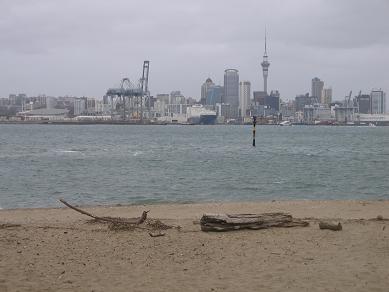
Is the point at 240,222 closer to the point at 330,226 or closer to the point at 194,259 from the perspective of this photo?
the point at 330,226

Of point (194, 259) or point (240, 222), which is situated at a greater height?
point (240, 222)

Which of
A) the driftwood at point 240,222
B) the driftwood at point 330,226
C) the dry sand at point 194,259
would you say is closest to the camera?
the dry sand at point 194,259

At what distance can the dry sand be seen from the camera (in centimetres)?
721

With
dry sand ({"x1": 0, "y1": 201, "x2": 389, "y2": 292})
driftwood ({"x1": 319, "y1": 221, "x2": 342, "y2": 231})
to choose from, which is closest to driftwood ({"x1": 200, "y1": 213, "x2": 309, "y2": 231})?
dry sand ({"x1": 0, "y1": 201, "x2": 389, "y2": 292})

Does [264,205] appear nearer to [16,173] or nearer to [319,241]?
[319,241]

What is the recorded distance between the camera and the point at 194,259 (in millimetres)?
8570

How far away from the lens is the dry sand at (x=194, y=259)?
7211mm

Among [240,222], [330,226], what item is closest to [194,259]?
[240,222]

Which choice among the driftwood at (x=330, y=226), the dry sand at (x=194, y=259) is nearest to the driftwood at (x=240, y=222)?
the dry sand at (x=194, y=259)

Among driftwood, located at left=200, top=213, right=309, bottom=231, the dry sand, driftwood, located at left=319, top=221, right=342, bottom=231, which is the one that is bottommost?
the dry sand

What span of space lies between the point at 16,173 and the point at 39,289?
25019 mm

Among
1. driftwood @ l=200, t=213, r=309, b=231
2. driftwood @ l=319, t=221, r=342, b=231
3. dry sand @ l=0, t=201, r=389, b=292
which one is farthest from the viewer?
driftwood @ l=319, t=221, r=342, b=231

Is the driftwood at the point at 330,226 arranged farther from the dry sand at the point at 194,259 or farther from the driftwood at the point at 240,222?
the driftwood at the point at 240,222

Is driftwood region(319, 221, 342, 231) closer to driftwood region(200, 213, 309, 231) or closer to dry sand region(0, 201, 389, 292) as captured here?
dry sand region(0, 201, 389, 292)
